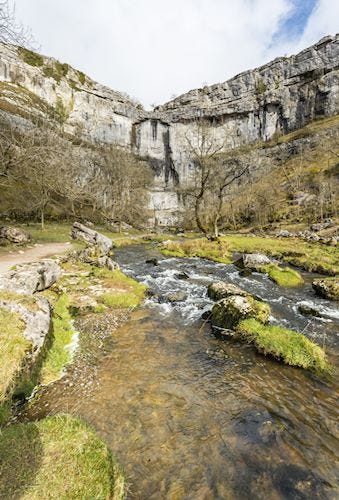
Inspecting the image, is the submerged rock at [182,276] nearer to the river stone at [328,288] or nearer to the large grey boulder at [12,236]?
the river stone at [328,288]

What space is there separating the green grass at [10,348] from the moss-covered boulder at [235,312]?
665cm

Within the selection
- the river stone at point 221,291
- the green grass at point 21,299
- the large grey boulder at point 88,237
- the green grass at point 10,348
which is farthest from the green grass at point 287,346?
the large grey boulder at point 88,237

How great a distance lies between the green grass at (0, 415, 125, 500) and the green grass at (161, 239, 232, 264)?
20.6m

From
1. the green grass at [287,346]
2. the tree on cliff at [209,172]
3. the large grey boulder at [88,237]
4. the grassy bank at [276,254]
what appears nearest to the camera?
the green grass at [287,346]

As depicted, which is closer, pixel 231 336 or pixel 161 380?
pixel 161 380

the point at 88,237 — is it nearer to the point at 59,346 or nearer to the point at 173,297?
the point at 173,297

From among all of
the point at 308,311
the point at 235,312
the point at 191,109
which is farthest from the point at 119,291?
the point at 191,109

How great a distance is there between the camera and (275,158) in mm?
96312

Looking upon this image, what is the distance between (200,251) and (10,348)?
22630mm

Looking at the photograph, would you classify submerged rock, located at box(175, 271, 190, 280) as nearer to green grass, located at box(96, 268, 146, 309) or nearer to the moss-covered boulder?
green grass, located at box(96, 268, 146, 309)

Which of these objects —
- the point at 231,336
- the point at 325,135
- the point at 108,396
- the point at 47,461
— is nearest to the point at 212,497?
the point at 47,461

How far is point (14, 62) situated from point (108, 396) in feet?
340

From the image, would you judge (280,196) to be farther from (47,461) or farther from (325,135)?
(47,461)

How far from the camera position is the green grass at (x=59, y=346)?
266 inches
